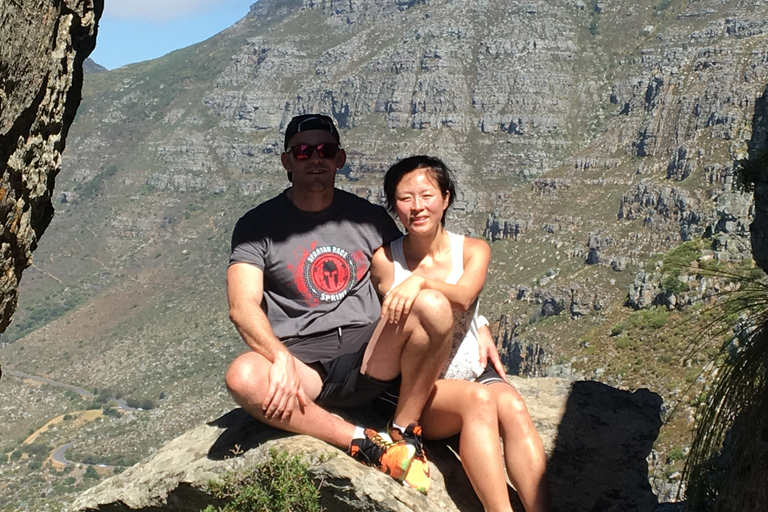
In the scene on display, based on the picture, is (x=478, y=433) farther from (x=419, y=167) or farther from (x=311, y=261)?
(x=419, y=167)

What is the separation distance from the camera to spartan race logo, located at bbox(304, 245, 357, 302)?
217 inches

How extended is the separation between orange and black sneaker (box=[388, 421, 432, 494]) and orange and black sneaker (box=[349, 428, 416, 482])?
0.04 m

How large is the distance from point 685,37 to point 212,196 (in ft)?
241

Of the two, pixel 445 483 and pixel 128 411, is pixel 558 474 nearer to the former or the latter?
pixel 445 483

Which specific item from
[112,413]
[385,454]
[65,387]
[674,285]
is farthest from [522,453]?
[65,387]

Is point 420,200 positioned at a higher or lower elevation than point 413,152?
lower

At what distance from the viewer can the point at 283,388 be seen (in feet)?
16.5

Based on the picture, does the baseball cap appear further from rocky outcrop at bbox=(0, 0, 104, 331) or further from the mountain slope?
the mountain slope

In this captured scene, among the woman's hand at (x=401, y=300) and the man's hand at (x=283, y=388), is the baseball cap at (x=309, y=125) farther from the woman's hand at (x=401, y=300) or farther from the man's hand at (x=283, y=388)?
the man's hand at (x=283, y=388)

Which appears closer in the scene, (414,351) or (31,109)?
(31,109)

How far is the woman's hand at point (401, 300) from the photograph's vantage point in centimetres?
484

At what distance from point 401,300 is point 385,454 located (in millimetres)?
1098

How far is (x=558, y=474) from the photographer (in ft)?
20.9

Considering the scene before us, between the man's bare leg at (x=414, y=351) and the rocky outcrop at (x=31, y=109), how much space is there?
210 centimetres
